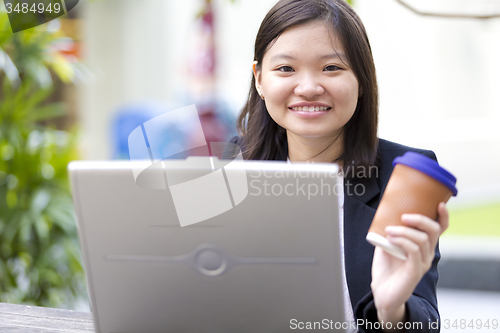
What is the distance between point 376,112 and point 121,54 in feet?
18.6

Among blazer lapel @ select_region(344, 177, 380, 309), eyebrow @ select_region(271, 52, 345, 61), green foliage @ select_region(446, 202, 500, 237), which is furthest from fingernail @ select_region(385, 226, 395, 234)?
green foliage @ select_region(446, 202, 500, 237)

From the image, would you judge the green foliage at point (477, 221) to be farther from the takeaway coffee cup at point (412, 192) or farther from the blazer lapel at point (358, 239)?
the takeaway coffee cup at point (412, 192)

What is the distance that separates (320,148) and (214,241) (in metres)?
0.56

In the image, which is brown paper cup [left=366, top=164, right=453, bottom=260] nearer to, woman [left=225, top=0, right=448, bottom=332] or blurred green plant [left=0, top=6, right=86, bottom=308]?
woman [left=225, top=0, right=448, bottom=332]

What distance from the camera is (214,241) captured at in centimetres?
82

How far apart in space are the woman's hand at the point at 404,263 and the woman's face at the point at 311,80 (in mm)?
388

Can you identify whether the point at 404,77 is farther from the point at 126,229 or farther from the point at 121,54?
the point at 126,229

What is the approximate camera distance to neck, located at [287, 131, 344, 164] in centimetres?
130

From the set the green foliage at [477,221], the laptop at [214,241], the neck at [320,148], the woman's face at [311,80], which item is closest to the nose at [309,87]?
the woman's face at [311,80]

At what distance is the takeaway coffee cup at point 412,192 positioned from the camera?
28.2 inches

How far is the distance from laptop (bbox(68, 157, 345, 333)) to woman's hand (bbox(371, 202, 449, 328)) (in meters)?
0.08

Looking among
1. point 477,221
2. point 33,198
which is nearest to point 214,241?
point 33,198

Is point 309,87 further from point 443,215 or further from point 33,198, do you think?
point 33,198

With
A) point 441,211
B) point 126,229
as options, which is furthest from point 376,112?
point 126,229
